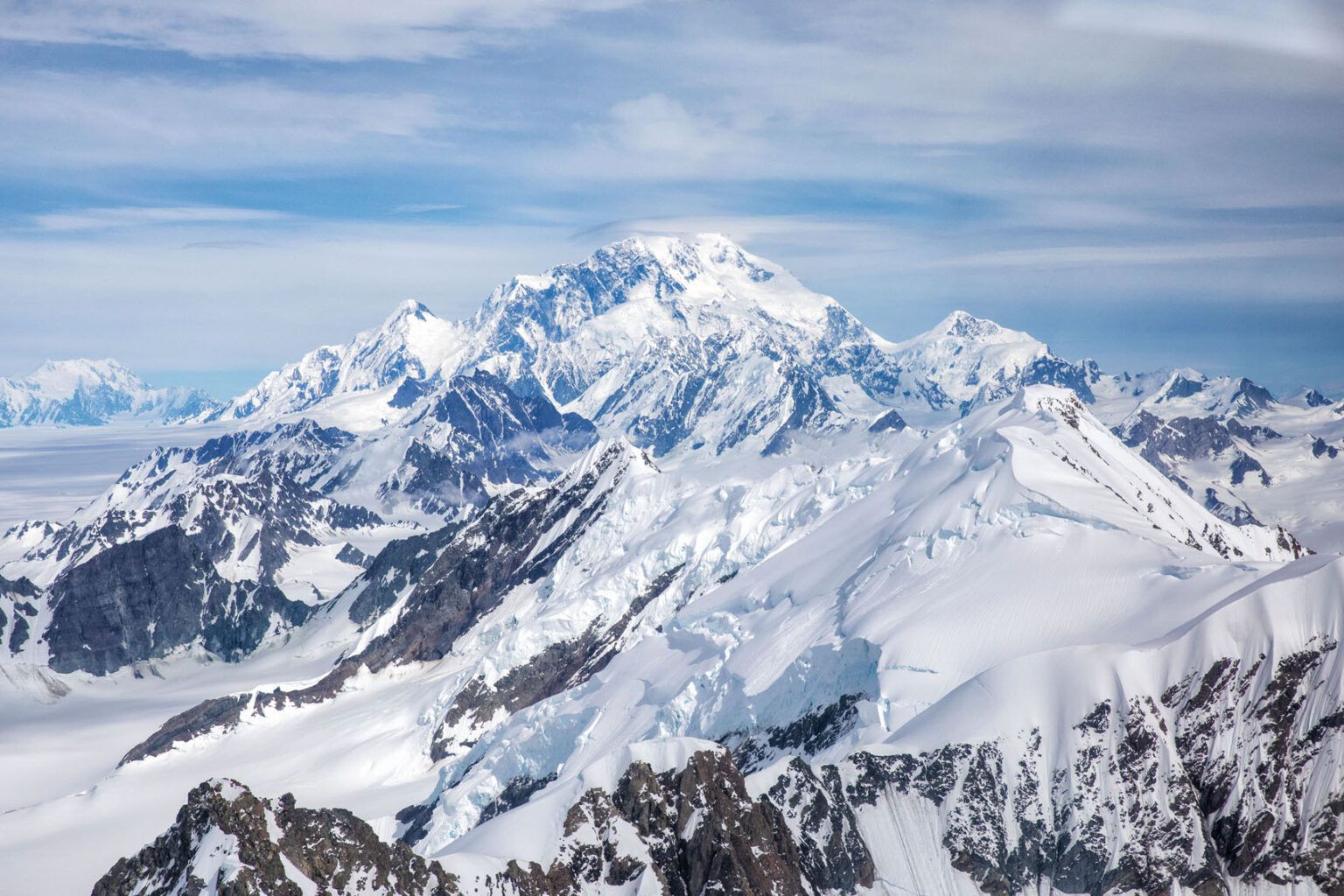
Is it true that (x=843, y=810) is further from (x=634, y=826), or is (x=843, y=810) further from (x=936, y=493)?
(x=936, y=493)

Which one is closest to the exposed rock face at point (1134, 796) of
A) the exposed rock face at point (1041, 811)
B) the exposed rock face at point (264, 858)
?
the exposed rock face at point (1041, 811)

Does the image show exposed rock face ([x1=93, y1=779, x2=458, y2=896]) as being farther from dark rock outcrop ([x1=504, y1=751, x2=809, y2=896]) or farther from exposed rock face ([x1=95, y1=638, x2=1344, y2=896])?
exposed rock face ([x1=95, y1=638, x2=1344, y2=896])

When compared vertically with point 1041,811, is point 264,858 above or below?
above

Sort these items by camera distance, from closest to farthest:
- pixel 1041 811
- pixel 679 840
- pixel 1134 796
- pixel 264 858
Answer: pixel 264 858 → pixel 679 840 → pixel 1134 796 → pixel 1041 811

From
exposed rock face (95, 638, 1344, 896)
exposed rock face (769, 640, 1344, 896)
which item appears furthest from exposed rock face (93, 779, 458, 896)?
exposed rock face (769, 640, 1344, 896)

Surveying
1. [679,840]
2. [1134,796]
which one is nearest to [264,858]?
[679,840]

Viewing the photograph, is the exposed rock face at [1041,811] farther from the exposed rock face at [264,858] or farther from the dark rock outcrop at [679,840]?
the exposed rock face at [264,858]

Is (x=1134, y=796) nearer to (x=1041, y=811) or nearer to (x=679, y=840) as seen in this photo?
(x=1041, y=811)

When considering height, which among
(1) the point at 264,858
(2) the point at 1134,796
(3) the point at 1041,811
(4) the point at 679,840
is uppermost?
(1) the point at 264,858
